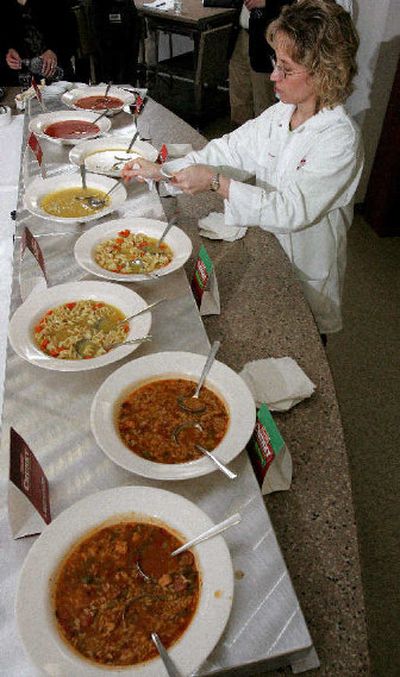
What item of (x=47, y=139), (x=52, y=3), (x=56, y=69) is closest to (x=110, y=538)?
(x=47, y=139)

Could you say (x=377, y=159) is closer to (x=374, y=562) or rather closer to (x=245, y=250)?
(x=245, y=250)

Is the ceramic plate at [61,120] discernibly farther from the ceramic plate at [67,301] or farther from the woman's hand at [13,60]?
the woman's hand at [13,60]

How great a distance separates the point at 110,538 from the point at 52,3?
3.75m

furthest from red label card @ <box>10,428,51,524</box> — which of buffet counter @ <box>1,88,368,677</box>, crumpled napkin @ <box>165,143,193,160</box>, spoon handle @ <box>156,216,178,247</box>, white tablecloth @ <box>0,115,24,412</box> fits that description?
A: crumpled napkin @ <box>165,143,193,160</box>

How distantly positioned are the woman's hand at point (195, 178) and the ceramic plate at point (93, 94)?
104 centimetres

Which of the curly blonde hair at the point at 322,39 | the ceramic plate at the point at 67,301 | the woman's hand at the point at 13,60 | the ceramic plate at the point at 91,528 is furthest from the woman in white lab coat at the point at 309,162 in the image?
the woman's hand at the point at 13,60

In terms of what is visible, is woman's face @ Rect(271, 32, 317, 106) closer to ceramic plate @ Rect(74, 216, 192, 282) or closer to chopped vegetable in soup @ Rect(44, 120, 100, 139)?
ceramic plate @ Rect(74, 216, 192, 282)

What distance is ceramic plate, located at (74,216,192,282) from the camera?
1422 mm

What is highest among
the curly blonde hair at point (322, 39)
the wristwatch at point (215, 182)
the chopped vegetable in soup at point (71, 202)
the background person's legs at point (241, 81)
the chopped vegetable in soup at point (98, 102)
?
the curly blonde hair at point (322, 39)

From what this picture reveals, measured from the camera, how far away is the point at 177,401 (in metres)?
1.10

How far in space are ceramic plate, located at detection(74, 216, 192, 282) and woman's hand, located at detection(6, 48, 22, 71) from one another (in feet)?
7.26

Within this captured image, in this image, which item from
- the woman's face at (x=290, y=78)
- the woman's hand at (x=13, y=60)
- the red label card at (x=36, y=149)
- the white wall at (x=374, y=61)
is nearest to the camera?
the woman's face at (x=290, y=78)

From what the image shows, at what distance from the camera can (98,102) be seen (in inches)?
99.0

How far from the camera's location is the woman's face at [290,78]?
153 cm
